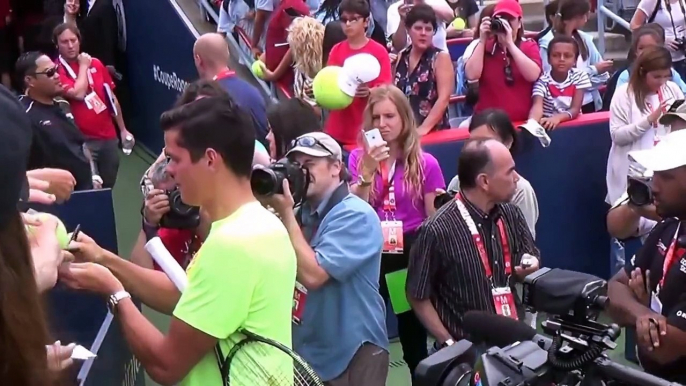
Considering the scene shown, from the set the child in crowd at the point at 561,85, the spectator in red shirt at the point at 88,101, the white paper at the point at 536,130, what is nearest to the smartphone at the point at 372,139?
the white paper at the point at 536,130

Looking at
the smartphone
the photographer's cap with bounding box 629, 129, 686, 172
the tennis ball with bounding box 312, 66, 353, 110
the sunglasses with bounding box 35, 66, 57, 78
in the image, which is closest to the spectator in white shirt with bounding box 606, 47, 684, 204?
the tennis ball with bounding box 312, 66, 353, 110

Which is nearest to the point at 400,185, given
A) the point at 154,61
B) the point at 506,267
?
the point at 506,267

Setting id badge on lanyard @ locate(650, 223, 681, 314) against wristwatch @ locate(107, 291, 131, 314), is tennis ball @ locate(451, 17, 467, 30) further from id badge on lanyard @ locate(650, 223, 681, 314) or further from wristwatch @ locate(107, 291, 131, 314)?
wristwatch @ locate(107, 291, 131, 314)

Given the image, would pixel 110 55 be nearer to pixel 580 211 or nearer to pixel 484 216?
pixel 580 211

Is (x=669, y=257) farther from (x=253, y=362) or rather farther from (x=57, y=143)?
(x=57, y=143)

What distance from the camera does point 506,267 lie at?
366 cm

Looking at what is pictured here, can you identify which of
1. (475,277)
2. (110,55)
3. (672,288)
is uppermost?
(672,288)

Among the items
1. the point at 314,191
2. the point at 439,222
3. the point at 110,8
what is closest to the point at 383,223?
the point at 439,222

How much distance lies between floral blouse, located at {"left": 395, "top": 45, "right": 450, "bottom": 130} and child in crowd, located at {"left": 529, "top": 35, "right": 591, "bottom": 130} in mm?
802

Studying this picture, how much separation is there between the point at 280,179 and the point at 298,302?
1.85 ft

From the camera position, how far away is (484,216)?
12.0 ft

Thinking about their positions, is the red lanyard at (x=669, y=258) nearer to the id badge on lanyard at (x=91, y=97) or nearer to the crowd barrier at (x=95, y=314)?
the crowd barrier at (x=95, y=314)

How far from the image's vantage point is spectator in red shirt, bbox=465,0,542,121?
20.2 ft

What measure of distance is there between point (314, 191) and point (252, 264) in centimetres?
109
